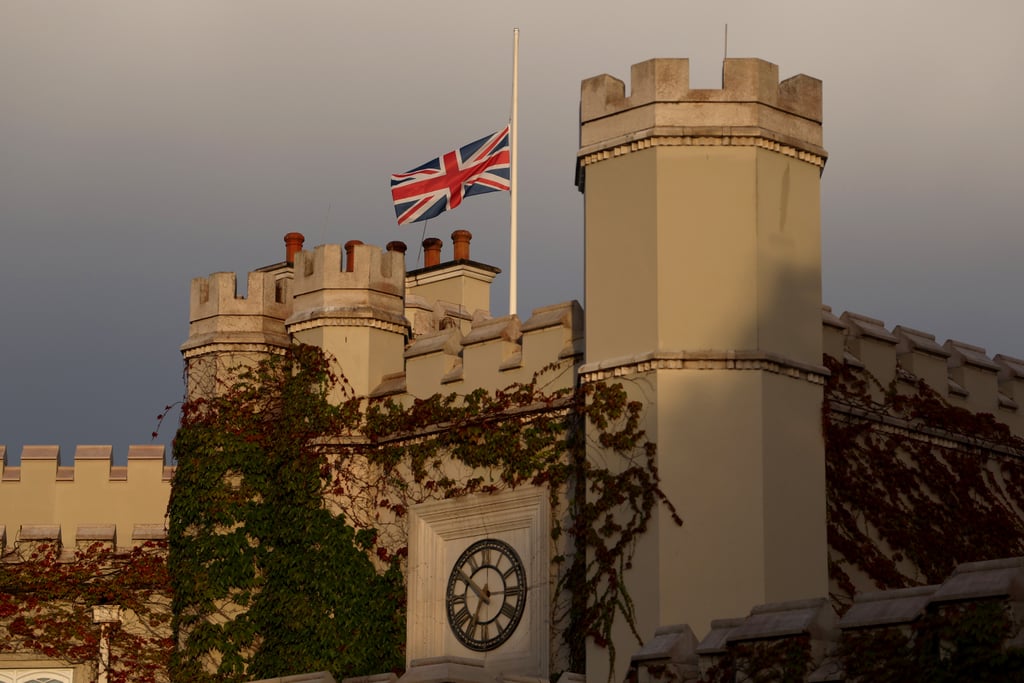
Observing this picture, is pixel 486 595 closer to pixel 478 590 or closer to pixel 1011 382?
pixel 478 590

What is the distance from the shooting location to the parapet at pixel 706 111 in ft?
69.2

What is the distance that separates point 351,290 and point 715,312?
5731 mm

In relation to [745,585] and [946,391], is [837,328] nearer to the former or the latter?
[946,391]

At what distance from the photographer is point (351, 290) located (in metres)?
24.6

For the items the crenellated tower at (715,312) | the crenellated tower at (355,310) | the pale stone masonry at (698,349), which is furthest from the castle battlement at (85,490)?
the crenellated tower at (715,312)

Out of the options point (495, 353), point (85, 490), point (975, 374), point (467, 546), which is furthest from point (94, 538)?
point (975, 374)

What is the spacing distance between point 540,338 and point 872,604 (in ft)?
29.5

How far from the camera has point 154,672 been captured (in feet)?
82.1

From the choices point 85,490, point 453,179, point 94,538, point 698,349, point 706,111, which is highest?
point 453,179

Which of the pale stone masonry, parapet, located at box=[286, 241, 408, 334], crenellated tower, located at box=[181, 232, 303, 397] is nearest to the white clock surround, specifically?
the pale stone masonry

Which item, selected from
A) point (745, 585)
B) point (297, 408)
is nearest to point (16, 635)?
point (297, 408)

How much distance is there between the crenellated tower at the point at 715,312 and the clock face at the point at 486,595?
89.7 inches

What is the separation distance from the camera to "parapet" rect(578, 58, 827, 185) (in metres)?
21.1

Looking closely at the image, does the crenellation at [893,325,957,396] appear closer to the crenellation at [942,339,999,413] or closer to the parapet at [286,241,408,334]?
the crenellation at [942,339,999,413]
